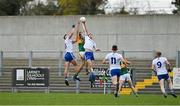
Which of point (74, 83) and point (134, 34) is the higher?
point (134, 34)

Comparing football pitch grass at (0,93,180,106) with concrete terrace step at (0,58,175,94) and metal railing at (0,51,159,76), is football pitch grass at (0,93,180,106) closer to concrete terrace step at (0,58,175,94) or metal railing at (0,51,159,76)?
concrete terrace step at (0,58,175,94)

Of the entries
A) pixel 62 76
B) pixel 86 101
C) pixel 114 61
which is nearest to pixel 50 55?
pixel 62 76

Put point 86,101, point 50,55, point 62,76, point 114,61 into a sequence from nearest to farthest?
point 86,101 < point 114,61 < point 62,76 < point 50,55

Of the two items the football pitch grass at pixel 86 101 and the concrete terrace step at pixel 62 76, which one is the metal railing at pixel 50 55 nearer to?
the concrete terrace step at pixel 62 76

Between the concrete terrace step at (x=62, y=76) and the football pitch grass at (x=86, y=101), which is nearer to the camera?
the football pitch grass at (x=86, y=101)

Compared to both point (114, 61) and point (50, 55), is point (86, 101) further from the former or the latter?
point (50, 55)

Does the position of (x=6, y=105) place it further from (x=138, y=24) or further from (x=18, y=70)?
(x=138, y=24)

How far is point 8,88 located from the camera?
40500mm

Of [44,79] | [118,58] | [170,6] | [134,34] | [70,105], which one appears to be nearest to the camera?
[70,105]

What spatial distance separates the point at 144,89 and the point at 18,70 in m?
7.89

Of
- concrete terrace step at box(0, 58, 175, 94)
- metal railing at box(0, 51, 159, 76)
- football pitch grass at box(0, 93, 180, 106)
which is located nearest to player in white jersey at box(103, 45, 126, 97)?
football pitch grass at box(0, 93, 180, 106)

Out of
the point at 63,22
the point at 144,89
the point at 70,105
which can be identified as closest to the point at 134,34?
the point at 63,22

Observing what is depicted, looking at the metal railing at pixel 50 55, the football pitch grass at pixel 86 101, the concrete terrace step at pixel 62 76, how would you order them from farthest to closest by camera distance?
1. the metal railing at pixel 50 55
2. the concrete terrace step at pixel 62 76
3. the football pitch grass at pixel 86 101

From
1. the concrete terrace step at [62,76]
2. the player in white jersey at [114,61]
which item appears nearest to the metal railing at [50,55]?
the concrete terrace step at [62,76]
